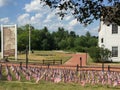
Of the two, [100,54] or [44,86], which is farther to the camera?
[100,54]

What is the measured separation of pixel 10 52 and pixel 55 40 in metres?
89.9

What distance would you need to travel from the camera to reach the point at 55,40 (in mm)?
135500

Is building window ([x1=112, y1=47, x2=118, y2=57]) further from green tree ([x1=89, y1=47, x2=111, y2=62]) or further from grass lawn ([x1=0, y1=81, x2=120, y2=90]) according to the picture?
grass lawn ([x1=0, y1=81, x2=120, y2=90])

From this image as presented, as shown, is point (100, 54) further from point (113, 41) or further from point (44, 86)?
point (44, 86)

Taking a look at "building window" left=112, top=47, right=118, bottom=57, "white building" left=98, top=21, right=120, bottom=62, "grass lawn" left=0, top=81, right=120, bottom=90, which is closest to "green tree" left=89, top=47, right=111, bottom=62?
"building window" left=112, top=47, right=118, bottom=57

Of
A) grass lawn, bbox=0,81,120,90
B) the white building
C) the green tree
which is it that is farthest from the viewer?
Result: the white building

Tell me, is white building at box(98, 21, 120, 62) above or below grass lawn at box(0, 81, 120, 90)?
above

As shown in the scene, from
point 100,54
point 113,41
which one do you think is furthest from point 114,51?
point 100,54

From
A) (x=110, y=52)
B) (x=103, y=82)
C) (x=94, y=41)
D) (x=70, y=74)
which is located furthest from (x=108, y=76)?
(x=94, y=41)

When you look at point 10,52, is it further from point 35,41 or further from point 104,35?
point 35,41

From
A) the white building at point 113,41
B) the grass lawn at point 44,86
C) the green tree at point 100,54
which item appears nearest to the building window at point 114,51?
the white building at point 113,41

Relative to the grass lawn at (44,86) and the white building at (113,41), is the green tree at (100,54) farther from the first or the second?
the grass lawn at (44,86)

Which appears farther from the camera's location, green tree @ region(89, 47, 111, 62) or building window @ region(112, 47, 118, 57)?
building window @ region(112, 47, 118, 57)

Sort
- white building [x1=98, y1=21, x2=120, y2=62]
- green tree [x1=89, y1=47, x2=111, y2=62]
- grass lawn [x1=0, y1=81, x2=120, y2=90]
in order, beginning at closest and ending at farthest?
grass lawn [x1=0, y1=81, x2=120, y2=90], green tree [x1=89, y1=47, x2=111, y2=62], white building [x1=98, y1=21, x2=120, y2=62]
